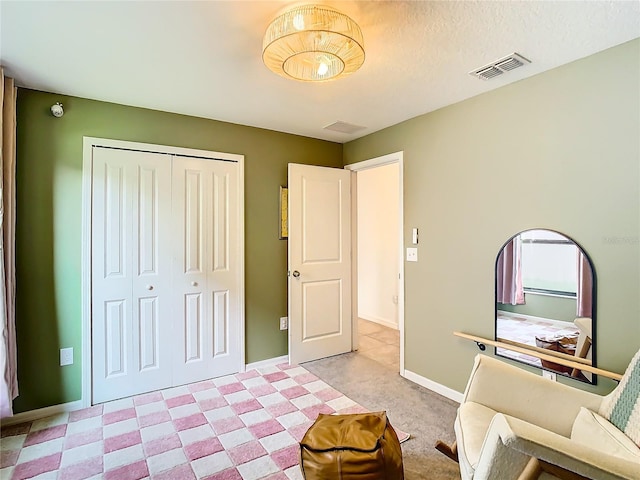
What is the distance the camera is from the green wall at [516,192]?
1888 mm

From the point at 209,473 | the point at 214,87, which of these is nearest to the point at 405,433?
the point at 209,473

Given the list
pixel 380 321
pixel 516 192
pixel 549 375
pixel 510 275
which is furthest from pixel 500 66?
pixel 380 321

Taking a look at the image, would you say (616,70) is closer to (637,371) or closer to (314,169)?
(637,371)

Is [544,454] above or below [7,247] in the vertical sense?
below

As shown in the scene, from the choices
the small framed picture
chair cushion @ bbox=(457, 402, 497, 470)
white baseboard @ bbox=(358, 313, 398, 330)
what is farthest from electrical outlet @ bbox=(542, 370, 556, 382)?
white baseboard @ bbox=(358, 313, 398, 330)

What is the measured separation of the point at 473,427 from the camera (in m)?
1.57

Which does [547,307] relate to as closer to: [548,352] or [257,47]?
[548,352]

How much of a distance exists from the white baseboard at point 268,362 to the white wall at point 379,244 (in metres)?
1.92

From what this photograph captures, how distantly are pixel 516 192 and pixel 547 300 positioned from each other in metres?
0.72

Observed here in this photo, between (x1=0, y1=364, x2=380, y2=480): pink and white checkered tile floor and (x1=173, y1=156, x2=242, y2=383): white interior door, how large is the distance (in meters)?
0.24

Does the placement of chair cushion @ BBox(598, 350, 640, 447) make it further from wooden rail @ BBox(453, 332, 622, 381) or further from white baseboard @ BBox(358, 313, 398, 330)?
white baseboard @ BBox(358, 313, 398, 330)

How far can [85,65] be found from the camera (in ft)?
6.94

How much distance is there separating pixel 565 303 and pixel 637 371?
0.73m

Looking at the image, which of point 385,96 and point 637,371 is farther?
point 385,96
